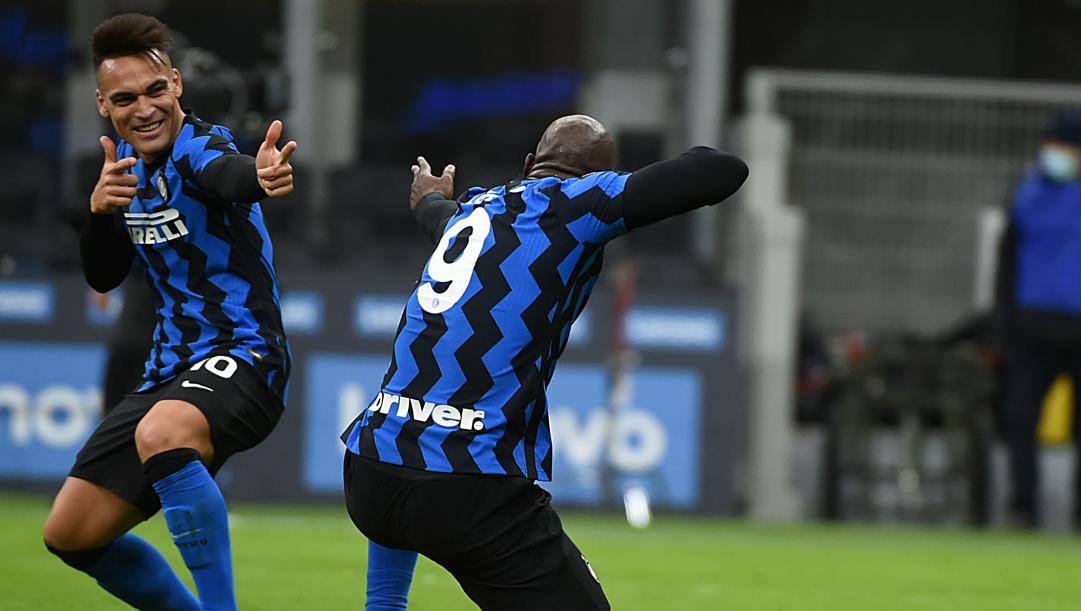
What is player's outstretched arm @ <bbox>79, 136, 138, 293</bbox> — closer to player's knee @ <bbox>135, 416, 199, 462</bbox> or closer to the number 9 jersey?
player's knee @ <bbox>135, 416, 199, 462</bbox>

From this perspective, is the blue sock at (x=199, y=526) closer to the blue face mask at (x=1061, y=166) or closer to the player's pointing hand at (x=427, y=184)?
the player's pointing hand at (x=427, y=184)

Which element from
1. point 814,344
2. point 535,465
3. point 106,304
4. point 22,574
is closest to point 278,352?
point 535,465

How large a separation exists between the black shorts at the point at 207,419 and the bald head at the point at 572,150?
1.12m

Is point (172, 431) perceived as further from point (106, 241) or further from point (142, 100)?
point (142, 100)

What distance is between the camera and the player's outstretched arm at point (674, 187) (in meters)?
4.47

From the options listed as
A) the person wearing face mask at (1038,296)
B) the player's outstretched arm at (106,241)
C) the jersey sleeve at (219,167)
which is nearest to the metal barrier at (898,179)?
the person wearing face mask at (1038,296)

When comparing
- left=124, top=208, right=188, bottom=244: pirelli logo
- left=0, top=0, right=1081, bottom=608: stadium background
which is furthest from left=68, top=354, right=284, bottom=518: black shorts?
left=0, top=0, right=1081, bottom=608: stadium background

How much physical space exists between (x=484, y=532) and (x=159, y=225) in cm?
153

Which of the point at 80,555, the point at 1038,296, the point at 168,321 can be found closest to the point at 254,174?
the point at 168,321

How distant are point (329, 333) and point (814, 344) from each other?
427 centimetres

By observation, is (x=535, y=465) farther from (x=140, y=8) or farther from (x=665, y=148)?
(x=140, y=8)

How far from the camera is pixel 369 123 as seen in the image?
16.0m

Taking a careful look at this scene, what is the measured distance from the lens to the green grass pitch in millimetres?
7117

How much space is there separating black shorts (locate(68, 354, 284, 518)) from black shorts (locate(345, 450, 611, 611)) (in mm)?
834
